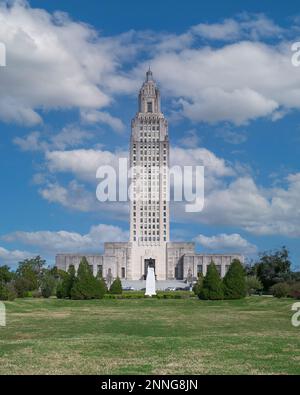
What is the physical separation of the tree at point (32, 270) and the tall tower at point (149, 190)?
3348 centimetres

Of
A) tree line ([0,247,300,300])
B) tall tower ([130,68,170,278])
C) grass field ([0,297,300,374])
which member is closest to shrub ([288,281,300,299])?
tree line ([0,247,300,300])

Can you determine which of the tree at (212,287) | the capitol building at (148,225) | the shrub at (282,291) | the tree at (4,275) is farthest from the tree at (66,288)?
the capitol building at (148,225)

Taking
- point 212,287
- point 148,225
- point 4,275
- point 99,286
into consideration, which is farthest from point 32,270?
point 148,225

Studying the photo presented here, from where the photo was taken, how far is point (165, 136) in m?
126

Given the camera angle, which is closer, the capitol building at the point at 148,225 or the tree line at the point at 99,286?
the tree line at the point at 99,286

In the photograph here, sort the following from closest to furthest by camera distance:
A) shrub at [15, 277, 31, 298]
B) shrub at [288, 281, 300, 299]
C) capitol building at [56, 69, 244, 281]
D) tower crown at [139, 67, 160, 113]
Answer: shrub at [288, 281, 300, 299], shrub at [15, 277, 31, 298], capitol building at [56, 69, 244, 281], tower crown at [139, 67, 160, 113]

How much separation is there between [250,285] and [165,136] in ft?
209

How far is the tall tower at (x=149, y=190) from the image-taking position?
122625 mm

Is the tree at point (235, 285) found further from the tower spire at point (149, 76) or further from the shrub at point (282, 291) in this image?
the tower spire at point (149, 76)

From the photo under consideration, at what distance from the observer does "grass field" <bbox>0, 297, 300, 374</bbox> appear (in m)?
13.6

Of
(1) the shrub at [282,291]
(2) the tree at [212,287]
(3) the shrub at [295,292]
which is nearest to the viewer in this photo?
(3) the shrub at [295,292]

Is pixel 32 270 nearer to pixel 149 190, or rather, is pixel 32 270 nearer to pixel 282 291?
pixel 282 291

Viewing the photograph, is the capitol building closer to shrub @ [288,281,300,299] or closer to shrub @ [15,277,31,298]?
shrub @ [15,277,31,298]

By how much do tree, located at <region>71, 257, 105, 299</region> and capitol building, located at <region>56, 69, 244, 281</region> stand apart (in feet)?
217
